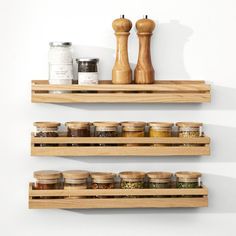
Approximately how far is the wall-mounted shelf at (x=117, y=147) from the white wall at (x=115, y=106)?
108 millimetres

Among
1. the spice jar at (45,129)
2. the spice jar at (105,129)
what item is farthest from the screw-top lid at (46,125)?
the spice jar at (105,129)

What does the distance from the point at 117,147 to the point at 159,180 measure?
0.57 feet

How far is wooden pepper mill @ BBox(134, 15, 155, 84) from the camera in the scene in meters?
2.02

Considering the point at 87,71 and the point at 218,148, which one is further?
the point at 218,148

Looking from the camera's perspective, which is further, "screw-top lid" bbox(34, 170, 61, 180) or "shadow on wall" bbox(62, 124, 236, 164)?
"shadow on wall" bbox(62, 124, 236, 164)

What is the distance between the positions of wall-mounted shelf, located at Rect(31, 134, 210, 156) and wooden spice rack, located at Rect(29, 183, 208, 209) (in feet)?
0.39

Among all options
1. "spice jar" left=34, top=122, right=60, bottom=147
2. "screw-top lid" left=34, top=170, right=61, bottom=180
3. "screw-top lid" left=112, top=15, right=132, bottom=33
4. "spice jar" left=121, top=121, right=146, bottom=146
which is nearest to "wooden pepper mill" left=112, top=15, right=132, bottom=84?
"screw-top lid" left=112, top=15, right=132, bottom=33

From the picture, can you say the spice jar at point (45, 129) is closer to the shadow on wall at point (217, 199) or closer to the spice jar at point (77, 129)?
the spice jar at point (77, 129)

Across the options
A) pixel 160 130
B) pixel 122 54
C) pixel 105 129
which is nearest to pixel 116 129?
pixel 105 129

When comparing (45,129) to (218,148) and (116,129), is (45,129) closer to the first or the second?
(116,129)

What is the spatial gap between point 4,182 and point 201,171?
666 millimetres

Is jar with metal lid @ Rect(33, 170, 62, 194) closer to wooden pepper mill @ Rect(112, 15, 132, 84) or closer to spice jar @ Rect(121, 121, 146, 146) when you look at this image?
spice jar @ Rect(121, 121, 146, 146)

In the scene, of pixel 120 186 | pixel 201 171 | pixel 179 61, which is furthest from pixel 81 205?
pixel 179 61

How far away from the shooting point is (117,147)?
6.53 ft
